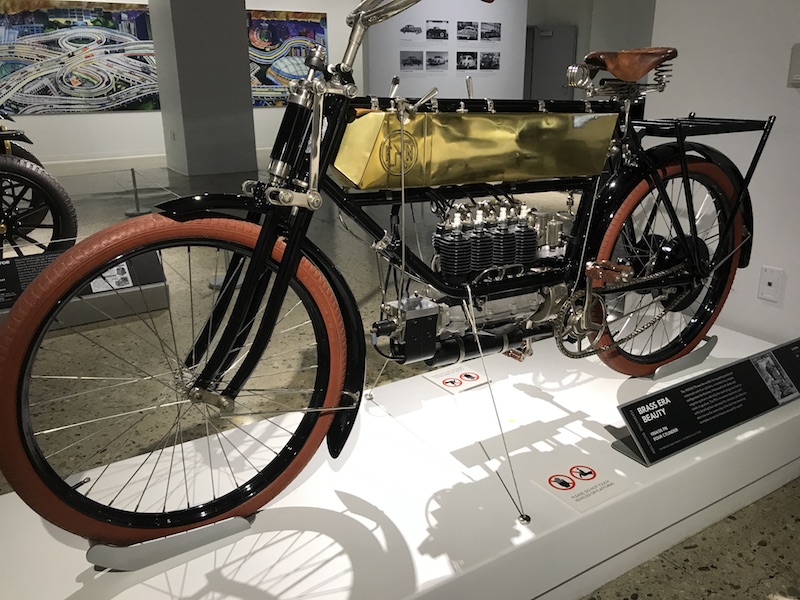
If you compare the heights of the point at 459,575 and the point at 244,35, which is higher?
the point at 244,35

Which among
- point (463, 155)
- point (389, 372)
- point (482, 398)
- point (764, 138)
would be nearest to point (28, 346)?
point (463, 155)

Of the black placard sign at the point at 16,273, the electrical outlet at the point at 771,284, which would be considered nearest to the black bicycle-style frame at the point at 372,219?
the electrical outlet at the point at 771,284

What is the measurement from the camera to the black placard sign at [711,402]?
6.52 feet

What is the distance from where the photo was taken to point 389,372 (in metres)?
3.09

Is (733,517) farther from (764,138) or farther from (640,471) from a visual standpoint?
(764,138)

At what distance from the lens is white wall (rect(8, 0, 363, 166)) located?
7832 mm

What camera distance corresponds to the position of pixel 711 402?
7.08 ft

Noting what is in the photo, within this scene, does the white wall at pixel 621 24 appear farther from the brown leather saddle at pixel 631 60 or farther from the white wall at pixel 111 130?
the brown leather saddle at pixel 631 60

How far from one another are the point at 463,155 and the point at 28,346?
3.93ft

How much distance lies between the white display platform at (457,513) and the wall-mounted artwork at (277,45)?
23.1 ft

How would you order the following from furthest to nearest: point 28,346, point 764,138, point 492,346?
point 764,138 → point 492,346 → point 28,346

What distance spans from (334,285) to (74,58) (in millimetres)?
8233

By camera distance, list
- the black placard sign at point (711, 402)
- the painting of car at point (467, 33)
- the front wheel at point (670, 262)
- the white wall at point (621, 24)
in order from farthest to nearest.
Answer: the white wall at point (621, 24)
the painting of car at point (467, 33)
the front wheel at point (670, 262)
the black placard sign at point (711, 402)

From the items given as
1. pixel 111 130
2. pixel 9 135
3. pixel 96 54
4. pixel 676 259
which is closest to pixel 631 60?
pixel 676 259
